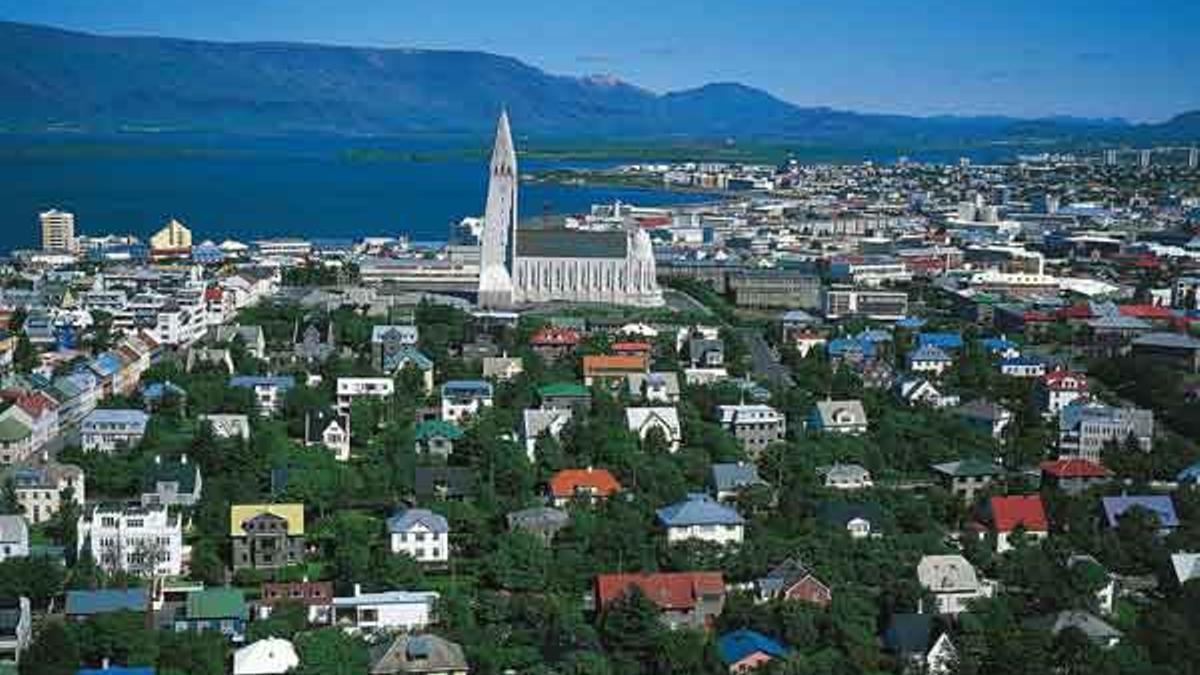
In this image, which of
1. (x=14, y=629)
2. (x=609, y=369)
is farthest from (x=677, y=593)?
(x=609, y=369)

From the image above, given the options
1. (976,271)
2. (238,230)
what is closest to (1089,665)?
(976,271)

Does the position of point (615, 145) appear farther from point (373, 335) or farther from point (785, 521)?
point (785, 521)

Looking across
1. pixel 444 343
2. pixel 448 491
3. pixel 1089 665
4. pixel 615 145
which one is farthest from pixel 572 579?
pixel 615 145

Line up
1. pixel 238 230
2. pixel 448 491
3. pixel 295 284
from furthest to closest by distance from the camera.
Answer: pixel 238 230 < pixel 295 284 < pixel 448 491

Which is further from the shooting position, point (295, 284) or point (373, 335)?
point (295, 284)

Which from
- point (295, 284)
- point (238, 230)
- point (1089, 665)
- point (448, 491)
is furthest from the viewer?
point (238, 230)

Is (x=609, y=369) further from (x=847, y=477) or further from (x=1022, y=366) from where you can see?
(x=1022, y=366)

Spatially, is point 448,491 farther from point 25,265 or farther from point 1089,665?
point 25,265

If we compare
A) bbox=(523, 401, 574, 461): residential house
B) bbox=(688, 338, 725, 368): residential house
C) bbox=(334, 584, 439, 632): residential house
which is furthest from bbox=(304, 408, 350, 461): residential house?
bbox=(688, 338, 725, 368): residential house
